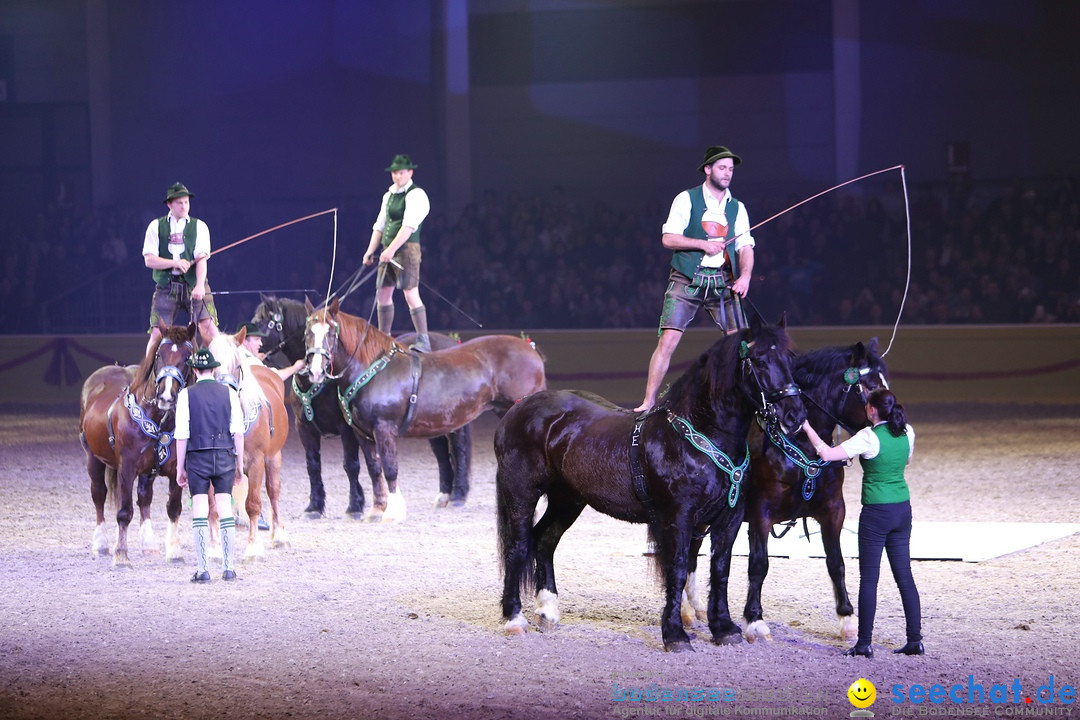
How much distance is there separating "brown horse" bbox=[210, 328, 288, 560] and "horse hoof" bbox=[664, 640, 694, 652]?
3530mm

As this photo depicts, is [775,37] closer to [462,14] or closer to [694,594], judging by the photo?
[462,14]

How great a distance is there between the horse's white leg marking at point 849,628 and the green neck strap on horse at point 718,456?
83 cm

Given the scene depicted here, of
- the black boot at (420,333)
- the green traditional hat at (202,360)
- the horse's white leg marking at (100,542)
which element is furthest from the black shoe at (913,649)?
the black boot at (420,333)

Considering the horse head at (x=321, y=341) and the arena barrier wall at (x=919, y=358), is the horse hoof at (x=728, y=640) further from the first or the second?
the arena barrier wall at (x=919, y=358)

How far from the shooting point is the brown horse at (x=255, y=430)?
8375 mm

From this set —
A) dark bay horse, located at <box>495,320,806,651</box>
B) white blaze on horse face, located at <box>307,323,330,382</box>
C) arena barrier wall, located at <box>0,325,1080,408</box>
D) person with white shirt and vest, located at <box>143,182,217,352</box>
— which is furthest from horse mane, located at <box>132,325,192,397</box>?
arena barrier wall, located at <box>0,325,1080,408</box>

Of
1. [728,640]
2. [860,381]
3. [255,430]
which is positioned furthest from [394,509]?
[860,381]

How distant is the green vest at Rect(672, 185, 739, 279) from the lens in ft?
23.1

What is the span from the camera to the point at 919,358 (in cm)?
1769

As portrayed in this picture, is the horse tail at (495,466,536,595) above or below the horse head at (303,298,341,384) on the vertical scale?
below

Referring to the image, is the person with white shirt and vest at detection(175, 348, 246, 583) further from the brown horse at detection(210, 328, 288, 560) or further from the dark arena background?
the dark arena background

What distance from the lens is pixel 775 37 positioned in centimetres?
2059

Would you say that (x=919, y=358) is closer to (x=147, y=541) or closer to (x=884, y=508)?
(x=147, y=541)

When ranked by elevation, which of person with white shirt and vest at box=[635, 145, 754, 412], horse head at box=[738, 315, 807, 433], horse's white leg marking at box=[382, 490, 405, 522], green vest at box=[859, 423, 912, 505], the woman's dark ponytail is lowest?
horse's white leg marking at box=[382, 490, 405, 522]
